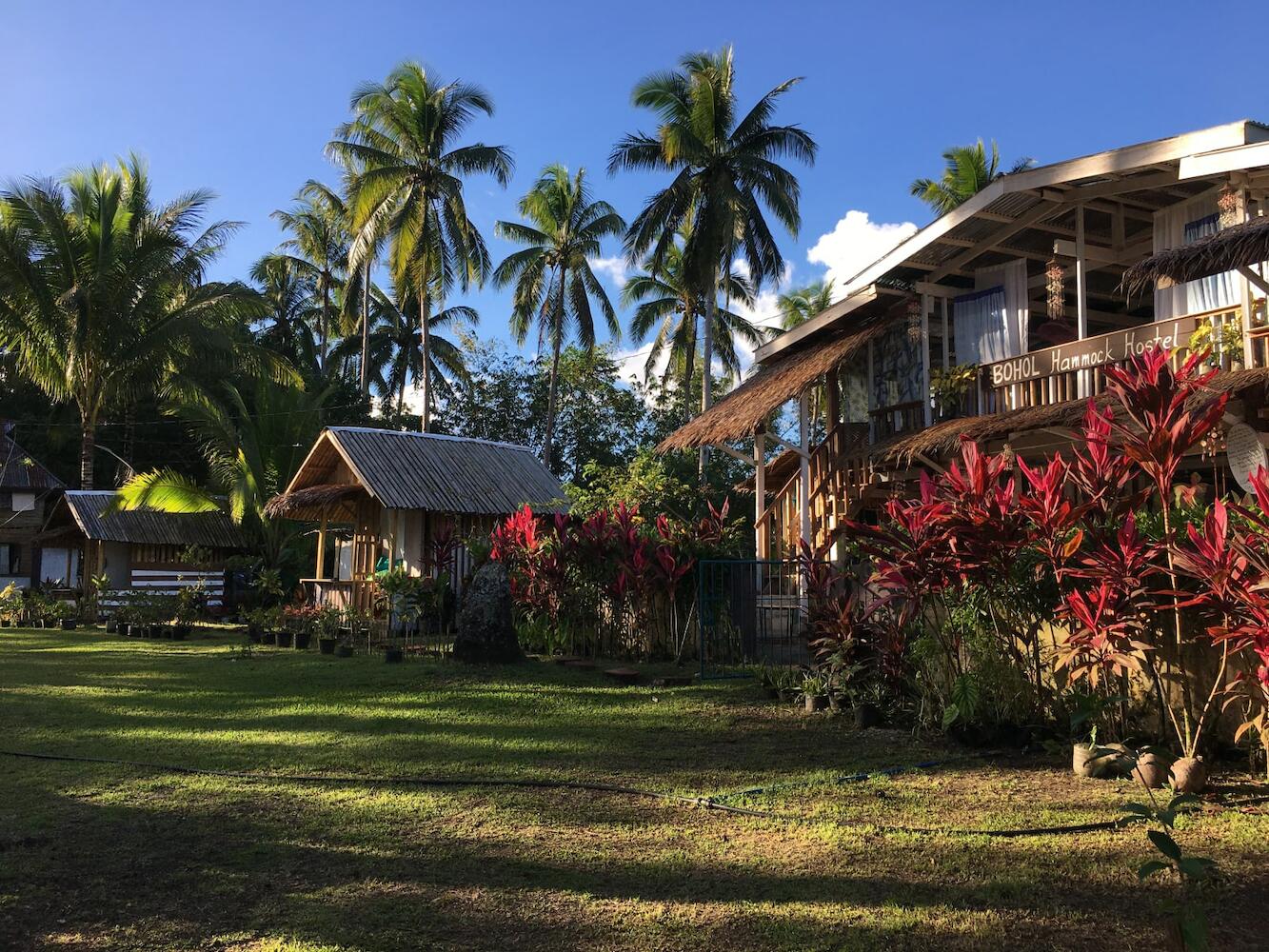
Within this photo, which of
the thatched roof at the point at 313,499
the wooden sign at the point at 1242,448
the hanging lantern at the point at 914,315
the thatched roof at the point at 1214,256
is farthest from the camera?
the thatched roof at the point at 313,499

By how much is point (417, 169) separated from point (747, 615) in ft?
68.9

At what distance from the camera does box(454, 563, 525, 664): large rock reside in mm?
11641

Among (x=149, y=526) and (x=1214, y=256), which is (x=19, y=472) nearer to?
(x=149, y=526)

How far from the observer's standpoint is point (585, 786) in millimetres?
6051

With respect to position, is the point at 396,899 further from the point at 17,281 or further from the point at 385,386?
the point at 385,386

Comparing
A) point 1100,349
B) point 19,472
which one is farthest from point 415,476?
point 19,472

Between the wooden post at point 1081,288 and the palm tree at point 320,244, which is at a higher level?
the palm tree at point 320,244

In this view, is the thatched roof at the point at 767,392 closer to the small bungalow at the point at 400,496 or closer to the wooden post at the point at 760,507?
the wooden post at the point at 760,507

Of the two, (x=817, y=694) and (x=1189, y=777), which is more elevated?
(x=817, y=694)

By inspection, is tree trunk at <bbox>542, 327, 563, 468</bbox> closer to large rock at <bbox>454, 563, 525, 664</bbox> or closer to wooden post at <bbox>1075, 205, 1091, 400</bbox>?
large rock at <bbox>454, 563, 525, 664</bbox>

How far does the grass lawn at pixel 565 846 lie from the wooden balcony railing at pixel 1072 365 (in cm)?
616

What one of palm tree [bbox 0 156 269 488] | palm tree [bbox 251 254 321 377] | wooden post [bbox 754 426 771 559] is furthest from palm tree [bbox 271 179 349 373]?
wooden post [bbox 754 426 771 559]

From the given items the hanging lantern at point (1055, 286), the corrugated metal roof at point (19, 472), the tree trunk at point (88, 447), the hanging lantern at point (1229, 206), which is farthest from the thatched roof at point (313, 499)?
the corrugated metal roof at point (19, 472)

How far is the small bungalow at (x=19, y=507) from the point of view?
1230 inches
